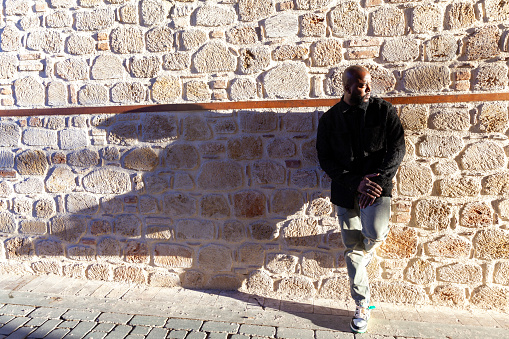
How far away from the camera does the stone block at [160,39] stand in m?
2.81

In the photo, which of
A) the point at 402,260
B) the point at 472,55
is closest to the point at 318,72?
the point at 472,55

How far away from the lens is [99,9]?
9.53 ft

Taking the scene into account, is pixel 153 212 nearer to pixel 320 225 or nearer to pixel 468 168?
pixel 320 225

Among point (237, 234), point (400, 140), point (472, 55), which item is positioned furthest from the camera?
point (237, 234)

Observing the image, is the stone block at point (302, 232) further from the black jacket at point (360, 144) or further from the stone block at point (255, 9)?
the stone block at point (255, 9)

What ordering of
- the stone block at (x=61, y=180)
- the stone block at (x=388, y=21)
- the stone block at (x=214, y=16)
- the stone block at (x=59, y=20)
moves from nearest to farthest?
1. the stone block at (x=388, y=21)
2. the stone block at (x=214, y=16)
3. the stone block at (x=59, y=20)
4. the stone block at (x=61, y=180)

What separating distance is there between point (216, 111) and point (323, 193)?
1.14 metres

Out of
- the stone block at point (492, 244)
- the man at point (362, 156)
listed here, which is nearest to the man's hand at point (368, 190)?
the man at point (362, 156)

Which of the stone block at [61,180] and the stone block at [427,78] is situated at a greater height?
the stone block at [427,78]

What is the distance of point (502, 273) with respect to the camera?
2.54m

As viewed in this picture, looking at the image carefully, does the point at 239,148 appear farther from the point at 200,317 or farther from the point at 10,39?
the point at 10,39

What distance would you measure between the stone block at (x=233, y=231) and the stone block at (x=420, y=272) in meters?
1.40

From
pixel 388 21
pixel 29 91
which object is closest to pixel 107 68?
pixel 29 91

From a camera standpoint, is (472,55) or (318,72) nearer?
(472,55)
